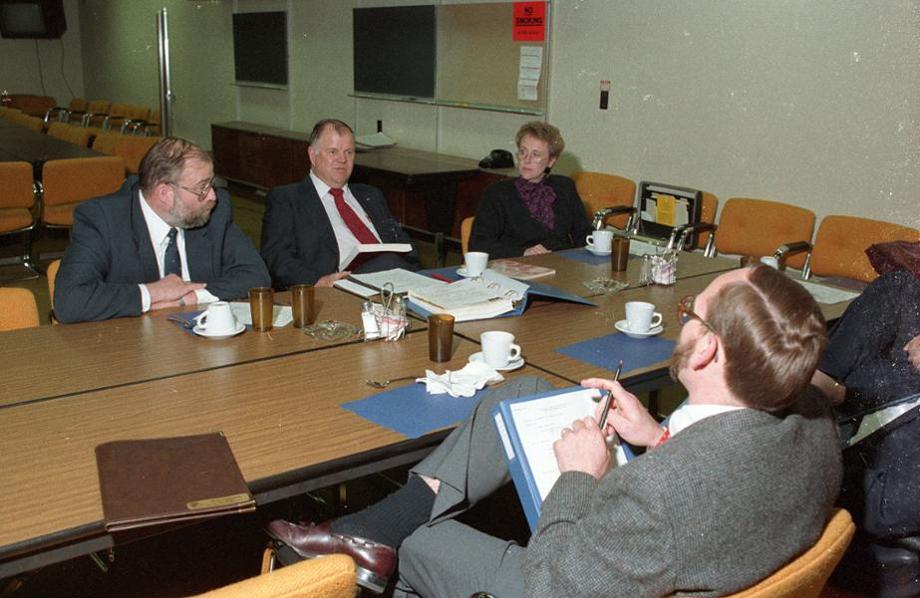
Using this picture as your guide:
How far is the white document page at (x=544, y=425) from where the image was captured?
1.67 meters

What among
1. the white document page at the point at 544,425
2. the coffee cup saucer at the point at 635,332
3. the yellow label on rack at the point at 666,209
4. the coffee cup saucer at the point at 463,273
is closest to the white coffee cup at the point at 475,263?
the coffee cup saucer at the point at 463,273

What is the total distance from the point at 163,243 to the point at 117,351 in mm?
715

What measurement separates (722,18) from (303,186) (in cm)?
271

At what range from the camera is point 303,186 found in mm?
3752

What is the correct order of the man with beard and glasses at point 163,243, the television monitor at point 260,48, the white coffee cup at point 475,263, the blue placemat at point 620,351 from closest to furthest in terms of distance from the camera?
the blue placemat at point 620,351, the man with beard and glasses at point 163,243, the white coffee cup at point 475,263, the television monitor at point 260,48

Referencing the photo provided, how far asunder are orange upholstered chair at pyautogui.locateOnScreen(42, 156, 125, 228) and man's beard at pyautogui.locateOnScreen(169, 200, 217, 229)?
3.17 m

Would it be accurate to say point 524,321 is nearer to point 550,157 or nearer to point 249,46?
point 550,157

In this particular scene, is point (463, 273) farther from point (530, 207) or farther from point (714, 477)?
point (714, 477)

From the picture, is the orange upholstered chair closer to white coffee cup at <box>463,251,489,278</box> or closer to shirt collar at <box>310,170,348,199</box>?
shirt collar at <box>310,170,348,199</box>

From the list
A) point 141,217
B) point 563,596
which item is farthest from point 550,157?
point 563,596

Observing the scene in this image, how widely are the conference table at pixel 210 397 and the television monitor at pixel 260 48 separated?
6736 mm

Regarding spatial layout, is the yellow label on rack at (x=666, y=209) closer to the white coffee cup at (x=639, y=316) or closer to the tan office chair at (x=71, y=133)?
the white coffee cup at (x=639, y=316)

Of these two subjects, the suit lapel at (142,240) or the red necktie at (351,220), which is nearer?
the suit lapel at (142,240)

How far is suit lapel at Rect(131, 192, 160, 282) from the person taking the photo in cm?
284
